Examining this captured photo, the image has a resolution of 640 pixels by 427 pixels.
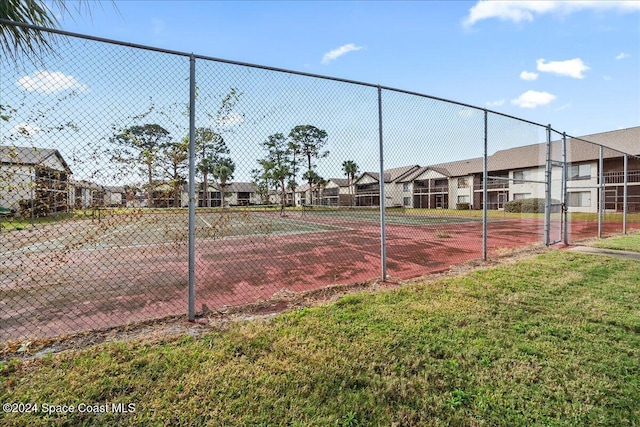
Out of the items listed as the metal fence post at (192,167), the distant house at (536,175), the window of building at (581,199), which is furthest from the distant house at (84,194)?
A: the window of building at (581,199)

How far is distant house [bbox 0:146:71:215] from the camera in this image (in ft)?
9.55

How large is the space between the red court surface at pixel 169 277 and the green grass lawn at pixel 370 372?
1.20m

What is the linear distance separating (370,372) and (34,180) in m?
3.88

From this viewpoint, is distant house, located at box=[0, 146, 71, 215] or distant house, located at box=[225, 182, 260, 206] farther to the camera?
distant house, located at box=[225, 182, 260, 206]

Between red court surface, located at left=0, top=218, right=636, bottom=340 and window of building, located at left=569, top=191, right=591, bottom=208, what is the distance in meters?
24.0

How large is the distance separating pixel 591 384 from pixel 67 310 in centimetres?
564

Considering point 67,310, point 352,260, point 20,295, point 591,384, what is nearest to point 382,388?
point 591,384

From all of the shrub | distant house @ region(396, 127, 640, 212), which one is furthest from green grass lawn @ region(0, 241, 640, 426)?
the shrub

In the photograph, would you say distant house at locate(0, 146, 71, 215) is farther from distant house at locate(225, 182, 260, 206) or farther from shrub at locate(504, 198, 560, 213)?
shrub at locate(504, 198, 560, 213)

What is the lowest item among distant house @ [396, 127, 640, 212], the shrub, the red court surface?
the red court surface

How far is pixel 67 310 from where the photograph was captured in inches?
151

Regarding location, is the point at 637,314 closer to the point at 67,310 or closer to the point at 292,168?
the point at 292,168

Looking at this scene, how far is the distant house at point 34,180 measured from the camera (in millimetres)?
2912

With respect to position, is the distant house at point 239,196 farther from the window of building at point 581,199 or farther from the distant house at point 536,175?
the window of building at point 581,199
